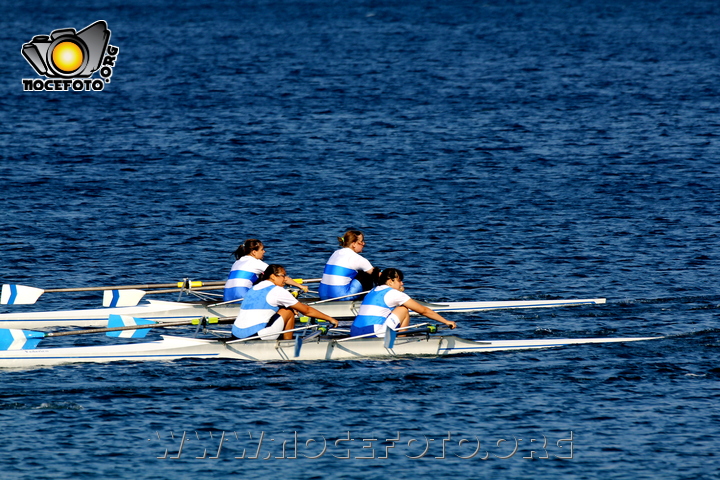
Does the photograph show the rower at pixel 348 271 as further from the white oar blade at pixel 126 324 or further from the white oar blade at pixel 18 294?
the white oar blade at pixel 18 294

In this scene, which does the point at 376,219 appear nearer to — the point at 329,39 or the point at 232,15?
the point at 329,39

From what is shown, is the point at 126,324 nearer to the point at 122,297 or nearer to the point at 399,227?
the point at 122,297

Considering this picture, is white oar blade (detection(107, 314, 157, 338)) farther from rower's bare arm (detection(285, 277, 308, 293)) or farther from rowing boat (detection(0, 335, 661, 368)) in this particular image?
rower's bare arm (detection(285, 277, 308, 293))

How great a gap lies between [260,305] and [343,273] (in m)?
3.35

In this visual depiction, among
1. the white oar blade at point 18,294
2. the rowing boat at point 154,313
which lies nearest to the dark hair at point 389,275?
the rowing boat at point 154,313

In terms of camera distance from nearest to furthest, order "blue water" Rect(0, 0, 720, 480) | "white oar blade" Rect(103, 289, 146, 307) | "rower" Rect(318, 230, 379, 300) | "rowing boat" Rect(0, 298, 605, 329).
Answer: "blue water" Rect(0, 0, 720, 480), "rower" Rect(318, 230, 379, 300), "rowing boat" Rect(0, 298, 605, 329), "white oar blade" Rect(103, 289, 146, 307)

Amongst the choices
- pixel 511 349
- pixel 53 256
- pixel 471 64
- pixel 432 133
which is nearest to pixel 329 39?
pixel 471 64

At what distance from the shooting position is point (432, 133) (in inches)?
1960

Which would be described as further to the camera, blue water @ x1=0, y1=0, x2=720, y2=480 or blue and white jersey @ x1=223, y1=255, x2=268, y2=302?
blue and white jersey @ x1=223, y1=255, x2=268, y2=302

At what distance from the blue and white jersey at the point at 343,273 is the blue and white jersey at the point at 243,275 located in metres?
1.46

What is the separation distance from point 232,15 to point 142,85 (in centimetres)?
3775

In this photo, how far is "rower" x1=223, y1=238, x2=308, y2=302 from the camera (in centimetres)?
2273

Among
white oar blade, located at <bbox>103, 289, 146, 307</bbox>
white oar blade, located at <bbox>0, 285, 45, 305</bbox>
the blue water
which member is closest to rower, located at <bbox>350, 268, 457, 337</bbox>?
the blue water

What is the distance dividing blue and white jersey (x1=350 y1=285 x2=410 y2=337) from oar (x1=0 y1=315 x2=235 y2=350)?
283 centimetres
